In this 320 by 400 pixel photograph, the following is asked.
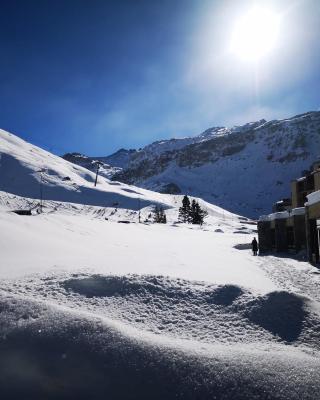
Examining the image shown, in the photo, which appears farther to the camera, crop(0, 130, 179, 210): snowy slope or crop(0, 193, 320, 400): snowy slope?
crop(0, 130, 179, 210): snowy slope

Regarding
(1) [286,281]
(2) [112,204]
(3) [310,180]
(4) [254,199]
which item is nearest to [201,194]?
(4) [254,199]

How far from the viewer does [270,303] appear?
8383mm

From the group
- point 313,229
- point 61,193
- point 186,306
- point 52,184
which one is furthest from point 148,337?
point 52,184

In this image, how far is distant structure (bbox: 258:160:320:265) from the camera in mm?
20859

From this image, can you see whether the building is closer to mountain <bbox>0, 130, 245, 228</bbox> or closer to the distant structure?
the distant structure

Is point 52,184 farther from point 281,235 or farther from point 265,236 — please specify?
point 281,235

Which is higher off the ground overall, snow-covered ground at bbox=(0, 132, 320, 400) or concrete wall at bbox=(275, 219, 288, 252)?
concrete wall at bbox=(275, 219, 288, 252)

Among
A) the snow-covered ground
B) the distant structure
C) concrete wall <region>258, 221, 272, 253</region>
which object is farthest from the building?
concrete wall <region>258, 221, 272, 253</region>

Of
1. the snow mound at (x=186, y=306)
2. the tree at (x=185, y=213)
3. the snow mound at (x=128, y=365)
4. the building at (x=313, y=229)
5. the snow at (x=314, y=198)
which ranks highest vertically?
the tree at (x=185, y=213)

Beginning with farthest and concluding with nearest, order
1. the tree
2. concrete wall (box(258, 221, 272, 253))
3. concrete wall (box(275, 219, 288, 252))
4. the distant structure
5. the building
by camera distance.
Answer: the tree → concrete wall (box(258, 221, 272, 253)) → concrete wall (box(275, 219, 288, 252)) → the distant structure → the building

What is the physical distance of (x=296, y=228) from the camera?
92.5ft

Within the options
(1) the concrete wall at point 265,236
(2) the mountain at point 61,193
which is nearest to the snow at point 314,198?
(1) the concrete wall at point 265,236

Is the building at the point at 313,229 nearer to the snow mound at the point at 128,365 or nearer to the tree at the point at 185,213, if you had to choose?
the snow mound at the point at 128,365

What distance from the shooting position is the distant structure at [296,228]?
20.9m
